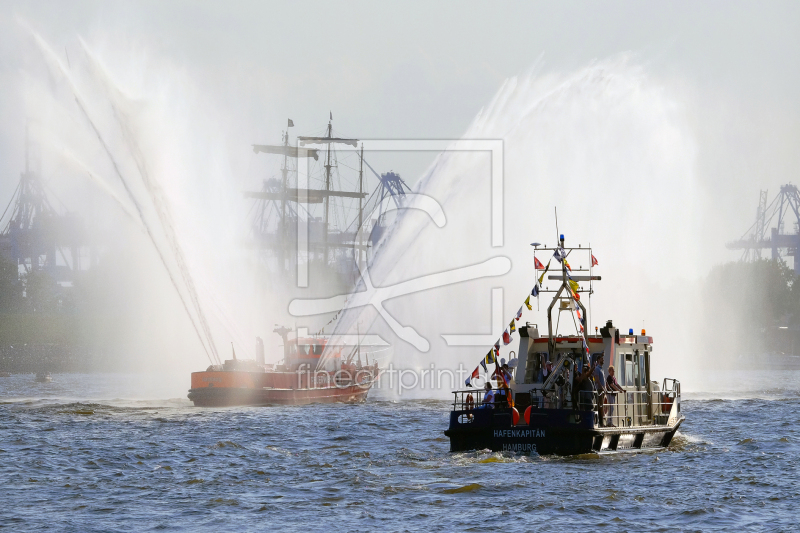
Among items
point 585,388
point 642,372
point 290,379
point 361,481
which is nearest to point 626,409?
point 642,372

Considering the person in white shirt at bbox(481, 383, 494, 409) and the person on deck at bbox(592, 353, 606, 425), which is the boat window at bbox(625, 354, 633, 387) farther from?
the person in white shirt at bbox(481, 383, 494, 409)

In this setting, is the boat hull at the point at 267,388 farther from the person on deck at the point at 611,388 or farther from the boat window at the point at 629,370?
the person on deck at the point at 611,388

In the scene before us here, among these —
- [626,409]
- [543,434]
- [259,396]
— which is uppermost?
[259,396]

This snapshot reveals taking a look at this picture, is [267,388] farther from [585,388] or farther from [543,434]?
[585,388]

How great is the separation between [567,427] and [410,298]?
30.5m

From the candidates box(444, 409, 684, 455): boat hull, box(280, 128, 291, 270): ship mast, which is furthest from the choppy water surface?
box(280, 128, 291, 270): ship mast

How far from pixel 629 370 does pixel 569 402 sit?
10.9 ft

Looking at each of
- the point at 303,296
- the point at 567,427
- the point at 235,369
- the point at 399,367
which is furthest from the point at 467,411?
the point at 303,296

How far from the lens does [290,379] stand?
2136 inches

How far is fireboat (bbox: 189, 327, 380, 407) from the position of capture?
168 feet

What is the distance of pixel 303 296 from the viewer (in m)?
123

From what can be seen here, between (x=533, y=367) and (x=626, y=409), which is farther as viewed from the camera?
(x=533, y=367)

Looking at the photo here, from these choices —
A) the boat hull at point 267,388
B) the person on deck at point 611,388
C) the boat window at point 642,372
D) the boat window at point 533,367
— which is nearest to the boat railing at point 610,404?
the person on deck at point 611,388

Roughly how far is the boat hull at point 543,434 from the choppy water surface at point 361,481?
1.15ft
